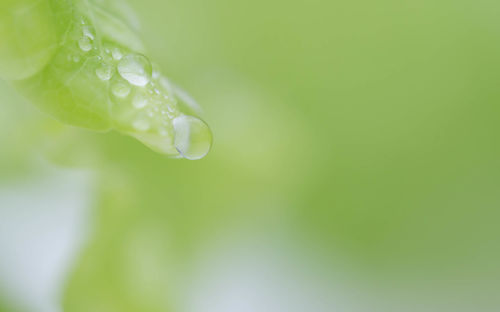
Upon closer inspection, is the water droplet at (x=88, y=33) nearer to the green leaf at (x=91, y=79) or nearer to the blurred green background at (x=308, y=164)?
the green leaf at (x=91, y=79)

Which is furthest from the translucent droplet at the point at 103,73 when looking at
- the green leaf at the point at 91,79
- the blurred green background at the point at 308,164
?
the blurred green background at the point at 308,164

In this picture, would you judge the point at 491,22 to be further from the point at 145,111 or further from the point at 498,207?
the point at 145,111

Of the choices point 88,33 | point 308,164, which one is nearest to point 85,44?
point 88,33

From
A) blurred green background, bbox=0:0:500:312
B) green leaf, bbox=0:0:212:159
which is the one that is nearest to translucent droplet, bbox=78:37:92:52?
green leaf, bbox=0:0:212:159

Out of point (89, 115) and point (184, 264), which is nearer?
point (89, 115)

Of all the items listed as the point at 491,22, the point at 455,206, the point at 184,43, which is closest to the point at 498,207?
the point at 455,206

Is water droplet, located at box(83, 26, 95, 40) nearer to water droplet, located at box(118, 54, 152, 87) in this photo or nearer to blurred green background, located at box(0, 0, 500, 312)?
water droplet, located at box(118, 54, 152, 87)
